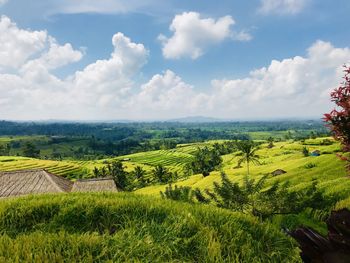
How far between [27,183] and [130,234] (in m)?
30.9

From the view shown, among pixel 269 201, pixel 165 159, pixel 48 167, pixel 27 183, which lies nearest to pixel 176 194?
pixel 269 201

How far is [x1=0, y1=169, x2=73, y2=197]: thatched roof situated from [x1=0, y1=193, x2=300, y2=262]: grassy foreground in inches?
1031

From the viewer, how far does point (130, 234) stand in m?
→ 4.38

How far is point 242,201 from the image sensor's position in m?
11.6

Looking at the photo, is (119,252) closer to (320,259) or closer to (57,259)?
(57,259)

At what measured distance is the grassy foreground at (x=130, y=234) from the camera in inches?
150

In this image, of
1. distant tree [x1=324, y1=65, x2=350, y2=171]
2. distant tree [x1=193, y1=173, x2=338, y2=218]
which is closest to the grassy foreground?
distant tree [x1=324, y1=65, x2=350, y2=171]

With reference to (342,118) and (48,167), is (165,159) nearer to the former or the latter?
(48,167)

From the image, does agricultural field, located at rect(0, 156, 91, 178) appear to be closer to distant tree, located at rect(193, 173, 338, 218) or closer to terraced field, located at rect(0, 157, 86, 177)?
terraced field, located at rect(0, 157, 86, 177)

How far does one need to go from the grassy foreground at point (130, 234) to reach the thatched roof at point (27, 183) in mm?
26197

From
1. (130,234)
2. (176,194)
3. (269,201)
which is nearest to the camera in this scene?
(130,234)

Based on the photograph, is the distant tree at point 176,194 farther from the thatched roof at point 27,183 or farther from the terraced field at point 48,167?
the terraced field at point 48,167

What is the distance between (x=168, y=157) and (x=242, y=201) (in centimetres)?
16036

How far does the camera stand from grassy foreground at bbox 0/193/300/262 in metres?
3.80
